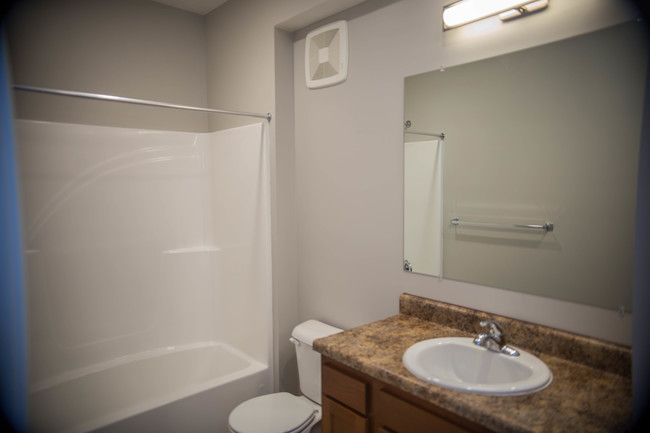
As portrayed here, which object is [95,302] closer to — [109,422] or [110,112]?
[109,422]

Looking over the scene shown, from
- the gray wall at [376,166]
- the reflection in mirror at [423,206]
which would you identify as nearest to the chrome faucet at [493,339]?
the gray wall at [376,166]

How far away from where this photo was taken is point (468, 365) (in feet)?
5.08

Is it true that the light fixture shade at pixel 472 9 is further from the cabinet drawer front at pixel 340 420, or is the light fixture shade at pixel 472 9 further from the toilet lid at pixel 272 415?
the toilet lid at pixel 272 415

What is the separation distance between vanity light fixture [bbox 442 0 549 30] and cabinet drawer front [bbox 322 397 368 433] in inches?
61.5

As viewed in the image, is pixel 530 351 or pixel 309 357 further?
pixel 309 357

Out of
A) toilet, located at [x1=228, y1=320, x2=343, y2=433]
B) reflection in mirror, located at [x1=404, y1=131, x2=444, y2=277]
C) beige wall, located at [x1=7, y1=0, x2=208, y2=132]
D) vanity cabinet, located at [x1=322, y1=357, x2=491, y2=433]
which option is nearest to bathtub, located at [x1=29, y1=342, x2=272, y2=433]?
toilet, located at [x1=228, y1=320, x2=343, y2=433]

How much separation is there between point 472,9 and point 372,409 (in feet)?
5.06

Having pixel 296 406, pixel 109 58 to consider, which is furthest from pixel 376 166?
pixel 109 58

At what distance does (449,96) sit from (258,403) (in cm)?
172

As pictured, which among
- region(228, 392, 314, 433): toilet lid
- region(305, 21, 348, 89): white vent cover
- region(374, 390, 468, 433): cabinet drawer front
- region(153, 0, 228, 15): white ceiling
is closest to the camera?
region(374, 390, 468, 433): cabinet drawer front

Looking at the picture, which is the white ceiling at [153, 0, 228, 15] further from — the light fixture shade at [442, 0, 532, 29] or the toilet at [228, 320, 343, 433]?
the toilet at [228, 320, 343, 433]

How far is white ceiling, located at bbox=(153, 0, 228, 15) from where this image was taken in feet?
9.11

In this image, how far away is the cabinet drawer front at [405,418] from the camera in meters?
1.25

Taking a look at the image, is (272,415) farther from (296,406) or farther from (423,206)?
(423,206)
